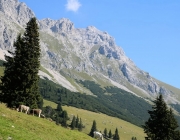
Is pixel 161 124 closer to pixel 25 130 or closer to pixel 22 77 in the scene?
pixel 22 77

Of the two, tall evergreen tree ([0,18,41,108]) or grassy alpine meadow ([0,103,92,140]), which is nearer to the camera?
grassy alpine meadow ([0,103,92,140])

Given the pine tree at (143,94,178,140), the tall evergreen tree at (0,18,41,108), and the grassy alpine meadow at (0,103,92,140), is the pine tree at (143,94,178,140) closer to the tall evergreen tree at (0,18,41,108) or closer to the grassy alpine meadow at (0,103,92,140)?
the grassy alpine meadow at (0,103,92,140)

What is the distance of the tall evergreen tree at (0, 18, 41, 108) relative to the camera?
53281 mm

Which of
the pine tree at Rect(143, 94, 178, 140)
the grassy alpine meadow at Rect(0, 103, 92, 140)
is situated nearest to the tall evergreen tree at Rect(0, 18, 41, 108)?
the grassy alpine meadow at Rect(0, 103, 92, 140)

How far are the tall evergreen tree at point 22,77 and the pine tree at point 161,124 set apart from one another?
28740 millimetres

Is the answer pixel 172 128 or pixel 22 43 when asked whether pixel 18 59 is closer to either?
pixel 22 43

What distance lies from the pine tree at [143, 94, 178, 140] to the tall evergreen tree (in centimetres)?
2874

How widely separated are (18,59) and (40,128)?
Answer: 25.5 metres

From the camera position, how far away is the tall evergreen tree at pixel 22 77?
53281 millimetres

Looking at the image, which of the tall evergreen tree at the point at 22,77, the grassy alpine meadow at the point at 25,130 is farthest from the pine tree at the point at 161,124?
the tall evergreen tree at the point at 22,77

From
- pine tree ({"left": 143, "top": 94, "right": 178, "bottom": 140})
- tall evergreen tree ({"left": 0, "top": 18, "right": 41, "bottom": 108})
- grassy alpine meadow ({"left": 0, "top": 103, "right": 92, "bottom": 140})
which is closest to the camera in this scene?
grassy alpine meadow ({"left": 0, "top": 103, "right": 92, "bottom": 140})

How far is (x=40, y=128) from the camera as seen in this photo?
1340 inches

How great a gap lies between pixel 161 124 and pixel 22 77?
35.1 metres

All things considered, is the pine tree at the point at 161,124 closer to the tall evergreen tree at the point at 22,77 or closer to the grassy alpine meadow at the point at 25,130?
the grassy alpine meadow at the point at 25,130
